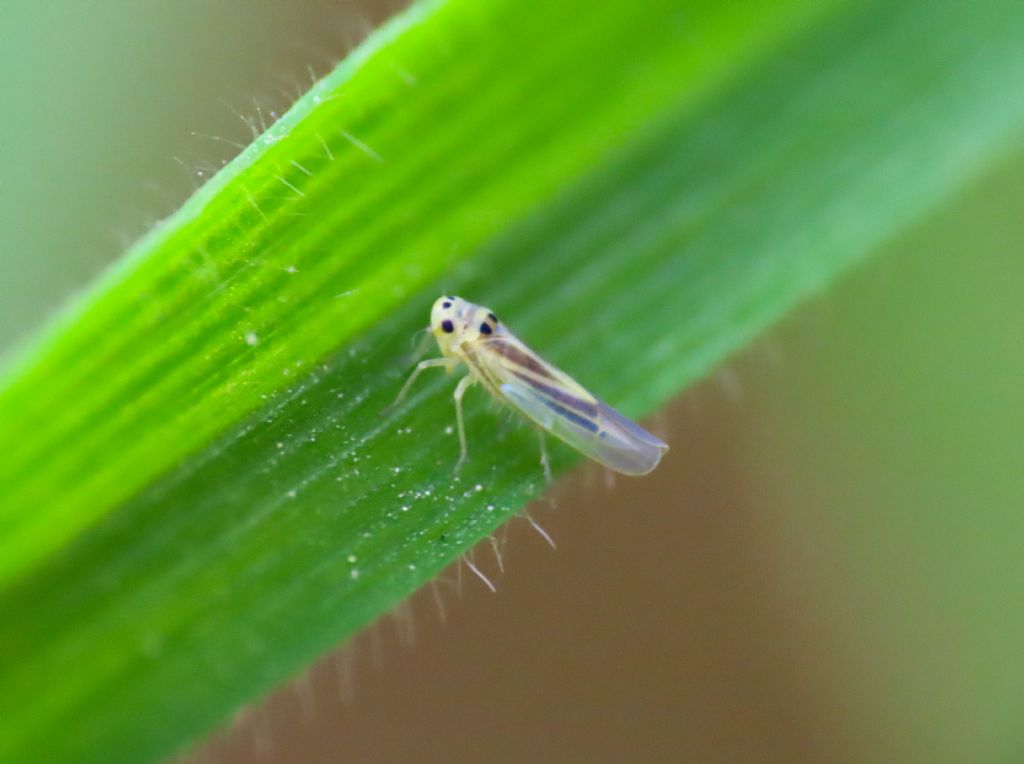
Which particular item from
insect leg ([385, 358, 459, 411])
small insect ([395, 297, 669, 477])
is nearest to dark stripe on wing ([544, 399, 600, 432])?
small insect ([395, 297, 669, 477])

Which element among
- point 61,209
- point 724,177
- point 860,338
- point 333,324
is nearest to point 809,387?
point 860,338

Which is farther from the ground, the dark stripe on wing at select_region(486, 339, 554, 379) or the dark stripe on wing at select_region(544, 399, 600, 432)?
the dark stripe on wing at select_region(486, 339, 554, 379)

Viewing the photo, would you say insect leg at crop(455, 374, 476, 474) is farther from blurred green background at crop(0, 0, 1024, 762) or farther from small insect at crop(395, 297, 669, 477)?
blurred green background at crop(0, 0, 1024, 762)

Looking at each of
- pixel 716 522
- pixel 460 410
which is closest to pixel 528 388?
pixel 460 410

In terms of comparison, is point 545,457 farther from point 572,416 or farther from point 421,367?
point 421,367

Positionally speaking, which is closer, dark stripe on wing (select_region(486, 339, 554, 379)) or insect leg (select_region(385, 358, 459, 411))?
insect leg (select_region(385, 358, 459, 411))

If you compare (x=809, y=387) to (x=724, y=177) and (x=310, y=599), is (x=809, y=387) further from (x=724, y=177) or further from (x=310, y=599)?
(x=310, y=599)
